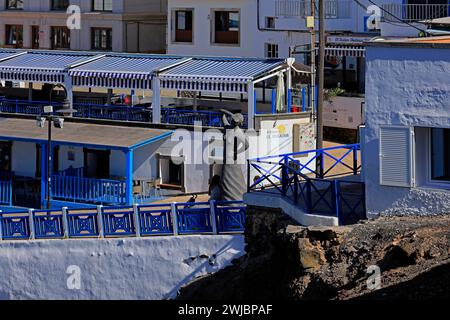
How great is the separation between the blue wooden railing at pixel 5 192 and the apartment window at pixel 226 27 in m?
13.9

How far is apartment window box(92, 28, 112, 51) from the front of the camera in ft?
172

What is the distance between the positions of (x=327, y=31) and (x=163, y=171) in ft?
31.6

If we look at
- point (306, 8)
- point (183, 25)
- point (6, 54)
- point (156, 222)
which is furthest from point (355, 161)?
point (183, 25)

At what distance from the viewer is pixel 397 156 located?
19.1m

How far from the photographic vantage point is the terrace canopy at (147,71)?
1304 inches

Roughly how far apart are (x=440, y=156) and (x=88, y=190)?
15.8 m

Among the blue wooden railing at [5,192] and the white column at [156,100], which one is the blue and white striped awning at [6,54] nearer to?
the blue wooden railing at [5,192]

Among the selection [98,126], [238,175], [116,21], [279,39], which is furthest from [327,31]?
[238,175]

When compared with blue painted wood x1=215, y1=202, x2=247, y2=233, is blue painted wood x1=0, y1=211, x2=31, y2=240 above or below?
below

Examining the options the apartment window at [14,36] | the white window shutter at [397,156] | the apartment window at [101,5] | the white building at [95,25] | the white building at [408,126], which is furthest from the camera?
the apartment window at [14,36]

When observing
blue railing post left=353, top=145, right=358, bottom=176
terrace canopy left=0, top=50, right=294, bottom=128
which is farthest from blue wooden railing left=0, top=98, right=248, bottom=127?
blue railing post left=353, top=145, right=358, bottom=176

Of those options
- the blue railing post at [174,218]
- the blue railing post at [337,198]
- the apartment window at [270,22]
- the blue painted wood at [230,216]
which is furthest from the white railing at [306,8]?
the blue railing post at [337,198]

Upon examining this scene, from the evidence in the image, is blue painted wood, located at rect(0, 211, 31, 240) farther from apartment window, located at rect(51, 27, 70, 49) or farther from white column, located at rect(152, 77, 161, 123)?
apartment window, located at rect(51, 27, 70, 49)

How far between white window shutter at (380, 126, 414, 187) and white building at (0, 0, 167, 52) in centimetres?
3337
